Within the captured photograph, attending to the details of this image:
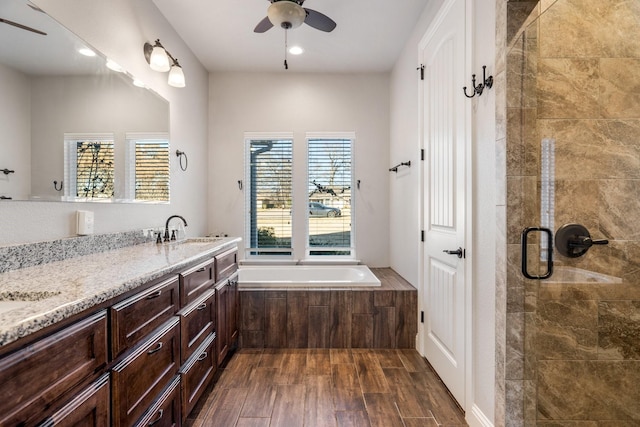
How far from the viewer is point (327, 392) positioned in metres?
2.10

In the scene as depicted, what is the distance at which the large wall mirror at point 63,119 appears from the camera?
1.36 meters

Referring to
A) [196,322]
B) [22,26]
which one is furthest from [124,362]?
[22,26]

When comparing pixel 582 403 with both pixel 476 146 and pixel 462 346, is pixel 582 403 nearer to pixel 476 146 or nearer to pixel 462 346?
pixel 462 346

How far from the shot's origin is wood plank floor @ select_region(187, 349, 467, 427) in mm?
1825

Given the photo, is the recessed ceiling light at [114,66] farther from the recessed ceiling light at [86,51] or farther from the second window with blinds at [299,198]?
the second window with blinds at [299,198]

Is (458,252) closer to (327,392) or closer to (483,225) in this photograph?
(483,225)

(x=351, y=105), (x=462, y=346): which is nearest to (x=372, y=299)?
(x=462, y=346)

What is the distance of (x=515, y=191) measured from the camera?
Result: 1464 millimetres

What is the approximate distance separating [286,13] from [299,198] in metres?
2.19

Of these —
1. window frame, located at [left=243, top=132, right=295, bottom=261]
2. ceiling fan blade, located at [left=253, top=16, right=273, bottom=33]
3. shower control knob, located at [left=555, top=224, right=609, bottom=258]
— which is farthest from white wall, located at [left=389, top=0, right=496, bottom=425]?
window frame, located at [left=243, top=132, right=295, bottom=261]

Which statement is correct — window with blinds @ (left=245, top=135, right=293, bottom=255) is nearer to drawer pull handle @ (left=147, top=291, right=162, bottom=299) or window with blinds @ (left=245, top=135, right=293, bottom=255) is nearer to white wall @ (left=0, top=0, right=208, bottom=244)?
white wall @ (left=0, top=0, right=208, bottom=244)

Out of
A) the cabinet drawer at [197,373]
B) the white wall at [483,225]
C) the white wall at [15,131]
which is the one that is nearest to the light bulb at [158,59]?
the white wall at [15,131]

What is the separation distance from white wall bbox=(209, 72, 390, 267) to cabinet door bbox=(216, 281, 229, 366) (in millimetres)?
1543

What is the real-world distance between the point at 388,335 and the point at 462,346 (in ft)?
2.99
